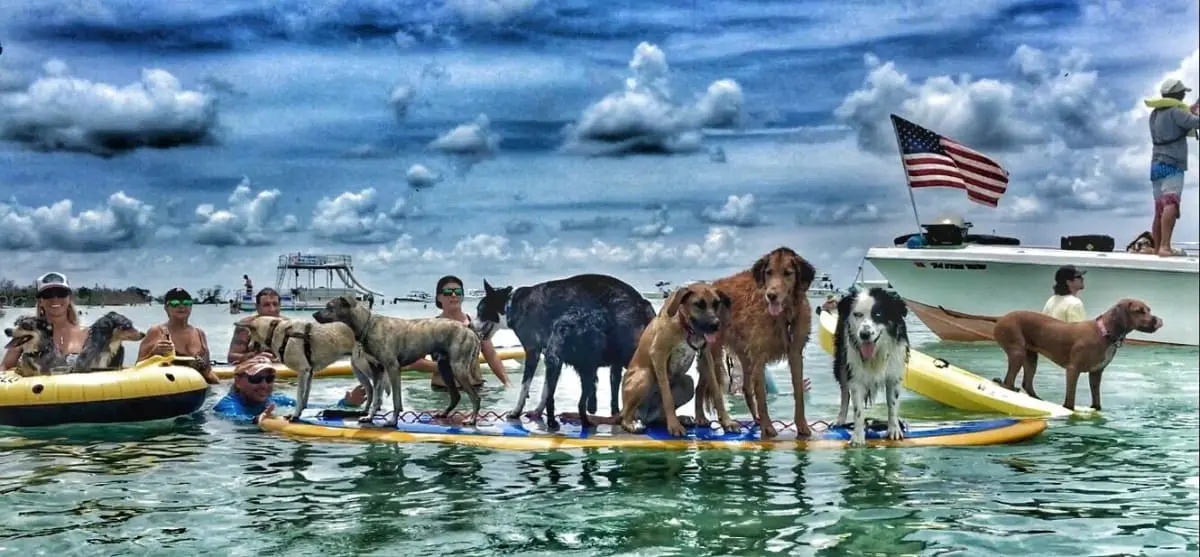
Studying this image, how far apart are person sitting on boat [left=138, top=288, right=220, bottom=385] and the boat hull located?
9.16 metres

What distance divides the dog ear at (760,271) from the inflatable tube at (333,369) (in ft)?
17.1

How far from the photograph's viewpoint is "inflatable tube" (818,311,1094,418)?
8.23 metres

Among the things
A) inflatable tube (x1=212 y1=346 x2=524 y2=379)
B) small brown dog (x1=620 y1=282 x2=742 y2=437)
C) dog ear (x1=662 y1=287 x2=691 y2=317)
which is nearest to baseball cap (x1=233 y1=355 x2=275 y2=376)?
inflatable tube (x1=212 y1=346 x2=524 y2=379)

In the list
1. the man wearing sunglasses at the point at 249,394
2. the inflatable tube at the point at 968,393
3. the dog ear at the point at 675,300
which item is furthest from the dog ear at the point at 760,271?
the man wearing sunglasses at the point at 249,394

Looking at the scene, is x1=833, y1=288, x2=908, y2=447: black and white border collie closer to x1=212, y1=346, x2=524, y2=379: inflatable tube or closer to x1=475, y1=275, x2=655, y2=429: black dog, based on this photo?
x1=475, y1=275, x2=655, y2=429: black dog

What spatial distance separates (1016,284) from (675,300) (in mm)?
10427

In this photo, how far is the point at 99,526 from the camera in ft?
16.7

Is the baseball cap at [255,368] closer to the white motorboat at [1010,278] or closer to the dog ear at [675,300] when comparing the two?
the dog ear at [675,300]

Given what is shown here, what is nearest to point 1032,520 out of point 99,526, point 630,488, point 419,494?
point 630,488

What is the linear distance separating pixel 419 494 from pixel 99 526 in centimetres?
160

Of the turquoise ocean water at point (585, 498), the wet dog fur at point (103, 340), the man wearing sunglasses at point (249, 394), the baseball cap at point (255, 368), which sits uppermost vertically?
the wet dog fur at point (103, 340)

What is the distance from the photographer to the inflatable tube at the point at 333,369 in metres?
10.9

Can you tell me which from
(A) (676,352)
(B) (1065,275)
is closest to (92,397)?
(A) (676,352)

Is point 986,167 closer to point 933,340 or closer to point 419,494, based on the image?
point 933,340
